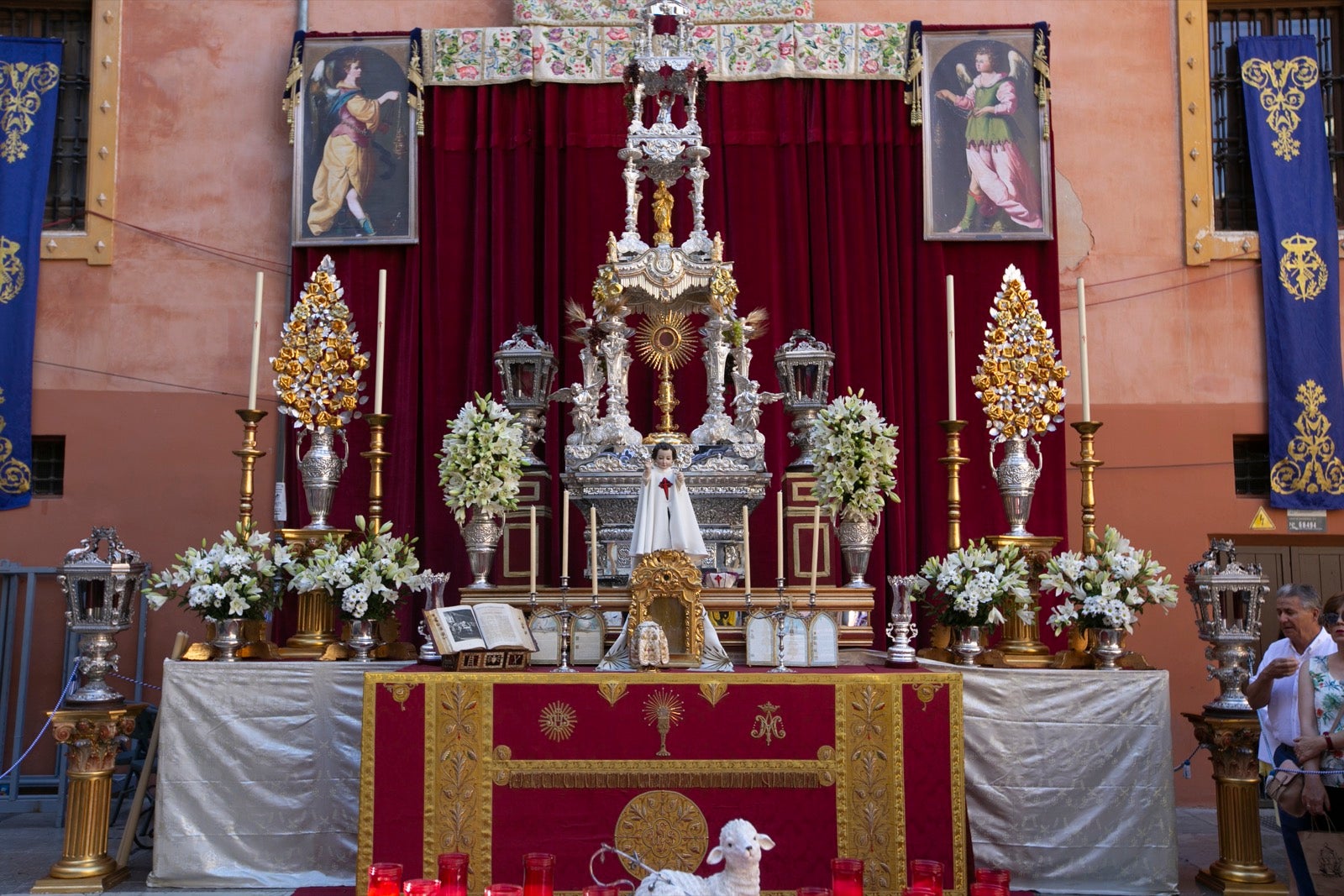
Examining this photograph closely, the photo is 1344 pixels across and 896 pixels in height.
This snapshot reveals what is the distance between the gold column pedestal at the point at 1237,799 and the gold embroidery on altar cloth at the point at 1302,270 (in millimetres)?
3456

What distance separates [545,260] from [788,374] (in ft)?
6.99

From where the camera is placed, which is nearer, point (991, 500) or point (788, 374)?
point (788, 374)

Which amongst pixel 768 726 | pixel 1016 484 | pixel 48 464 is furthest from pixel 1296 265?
pixel 48 464

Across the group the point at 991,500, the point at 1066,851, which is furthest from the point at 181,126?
the point at 1066,851

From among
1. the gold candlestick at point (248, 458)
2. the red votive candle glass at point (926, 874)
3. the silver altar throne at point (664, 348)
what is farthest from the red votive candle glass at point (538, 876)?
the gold candlestick at point (248, 458)

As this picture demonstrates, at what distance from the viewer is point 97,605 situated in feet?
18.4

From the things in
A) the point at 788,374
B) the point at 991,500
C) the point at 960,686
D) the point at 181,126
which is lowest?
the point at 960,686

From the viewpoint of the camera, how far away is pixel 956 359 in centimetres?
772

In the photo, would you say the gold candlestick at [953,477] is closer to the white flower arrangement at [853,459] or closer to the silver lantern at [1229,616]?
the white flower arrangement at [853,459]

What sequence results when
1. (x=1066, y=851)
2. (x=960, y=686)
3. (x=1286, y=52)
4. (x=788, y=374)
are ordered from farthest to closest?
(x=1286, y=52) → (x=788, y=374) → (x=1066, y=851) → (x=960, y=686)

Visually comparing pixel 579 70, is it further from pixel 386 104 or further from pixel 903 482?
pixel 903 482

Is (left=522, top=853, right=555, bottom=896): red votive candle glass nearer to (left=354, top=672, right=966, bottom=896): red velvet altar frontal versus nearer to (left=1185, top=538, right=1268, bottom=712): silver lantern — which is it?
(left=354, top=672, right=966, bottom=896): red velvet altar frontal

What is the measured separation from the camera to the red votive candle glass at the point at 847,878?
11.0 ft

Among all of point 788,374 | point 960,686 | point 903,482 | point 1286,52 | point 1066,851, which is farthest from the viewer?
point 1286,52
